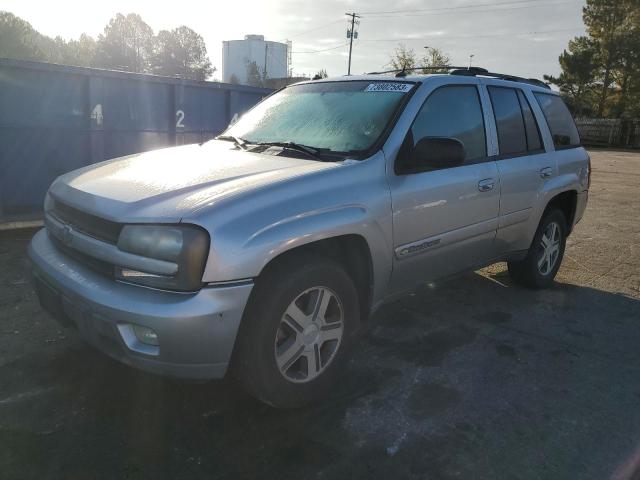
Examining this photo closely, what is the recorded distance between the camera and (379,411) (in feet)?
9.53

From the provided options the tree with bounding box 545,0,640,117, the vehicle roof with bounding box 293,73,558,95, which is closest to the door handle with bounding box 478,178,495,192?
the vehicle roof with bounding box 293,73,558,95

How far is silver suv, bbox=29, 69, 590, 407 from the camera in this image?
238cm

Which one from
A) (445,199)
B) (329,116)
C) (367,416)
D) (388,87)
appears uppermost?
(388,87)

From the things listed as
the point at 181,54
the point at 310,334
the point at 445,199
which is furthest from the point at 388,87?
the point at 181,54

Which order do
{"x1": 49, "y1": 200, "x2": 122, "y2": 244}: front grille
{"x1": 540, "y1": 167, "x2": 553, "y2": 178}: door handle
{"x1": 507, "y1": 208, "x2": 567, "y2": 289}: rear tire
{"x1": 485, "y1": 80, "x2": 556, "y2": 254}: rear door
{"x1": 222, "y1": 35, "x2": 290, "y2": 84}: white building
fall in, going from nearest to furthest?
{"x1": 49, "y1": 200, "x2": 122, "y2": 244}: front grille → {"x1": 485, "y1": 80, "x2": 556, "y2": 254}: rear door → {"x1": 540, "y1": 167, "x2": 553, "y2": 178}: door handle → {"x1": 507, "y1": 208, "x2": 567, "y2": 289}: rear tire → {"x1": 222, "y1": 35, "x2": 290, "y2": 84}: white building

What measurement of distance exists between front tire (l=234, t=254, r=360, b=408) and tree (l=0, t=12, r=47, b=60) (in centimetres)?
4154

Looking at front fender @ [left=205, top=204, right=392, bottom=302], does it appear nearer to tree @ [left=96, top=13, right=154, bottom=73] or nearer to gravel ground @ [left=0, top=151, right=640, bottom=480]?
gravel ground @ [left=0, top=151, right=640, bottom=480]

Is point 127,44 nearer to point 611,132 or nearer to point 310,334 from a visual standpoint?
point 611,132

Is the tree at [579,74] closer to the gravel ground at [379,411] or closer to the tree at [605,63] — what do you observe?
the tree at [605,63]

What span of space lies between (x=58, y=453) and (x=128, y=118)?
17.4 ft

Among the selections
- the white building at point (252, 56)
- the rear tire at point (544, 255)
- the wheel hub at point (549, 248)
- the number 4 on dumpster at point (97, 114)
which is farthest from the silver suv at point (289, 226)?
the white building at point (252, 56)

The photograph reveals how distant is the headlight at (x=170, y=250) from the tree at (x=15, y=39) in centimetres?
4135

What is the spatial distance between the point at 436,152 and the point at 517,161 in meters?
1.35

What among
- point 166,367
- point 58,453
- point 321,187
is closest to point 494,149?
point 321,187
